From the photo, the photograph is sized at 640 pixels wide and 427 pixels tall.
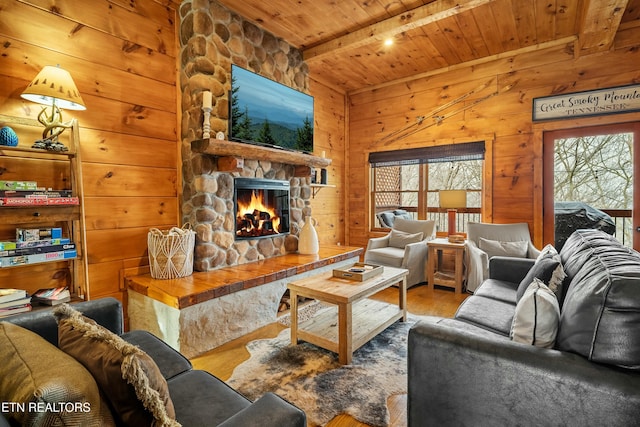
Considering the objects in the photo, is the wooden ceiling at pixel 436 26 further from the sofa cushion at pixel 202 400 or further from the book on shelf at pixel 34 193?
the sofa cushion at pixel 202 400

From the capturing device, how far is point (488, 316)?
1.93m

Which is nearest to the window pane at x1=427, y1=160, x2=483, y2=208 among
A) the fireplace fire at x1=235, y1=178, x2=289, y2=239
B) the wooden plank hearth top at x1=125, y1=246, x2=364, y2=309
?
the wooden plank hearth top at x1=125, y1=246, x2=364, y2=309

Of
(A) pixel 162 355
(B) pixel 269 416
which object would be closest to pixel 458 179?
(A) pixel 162 355

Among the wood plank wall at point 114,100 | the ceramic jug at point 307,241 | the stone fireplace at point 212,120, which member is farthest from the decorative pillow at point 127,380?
the ceramic jug at point 307,241

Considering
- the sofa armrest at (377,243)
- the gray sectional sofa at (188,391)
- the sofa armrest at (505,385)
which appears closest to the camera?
the gray sectional sofa at (188,391)

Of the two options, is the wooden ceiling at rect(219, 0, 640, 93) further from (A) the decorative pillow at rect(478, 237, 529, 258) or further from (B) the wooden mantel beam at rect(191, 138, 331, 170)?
(A) the decorative pillow at rect(478, 237, 529, 258)

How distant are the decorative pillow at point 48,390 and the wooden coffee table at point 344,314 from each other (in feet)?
5.10

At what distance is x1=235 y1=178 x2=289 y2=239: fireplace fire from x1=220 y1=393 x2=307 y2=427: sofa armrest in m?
2.43

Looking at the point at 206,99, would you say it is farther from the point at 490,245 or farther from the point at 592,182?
the point at 592,182

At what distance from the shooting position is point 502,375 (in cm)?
116

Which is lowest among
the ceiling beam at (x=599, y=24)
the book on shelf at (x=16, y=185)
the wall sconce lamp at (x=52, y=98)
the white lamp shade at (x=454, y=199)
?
the white lamp shade at (x=454, y=199)

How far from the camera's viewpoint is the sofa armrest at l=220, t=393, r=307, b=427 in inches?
34.0

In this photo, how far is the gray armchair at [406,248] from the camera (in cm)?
399

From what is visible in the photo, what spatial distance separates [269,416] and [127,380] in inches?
14.6
